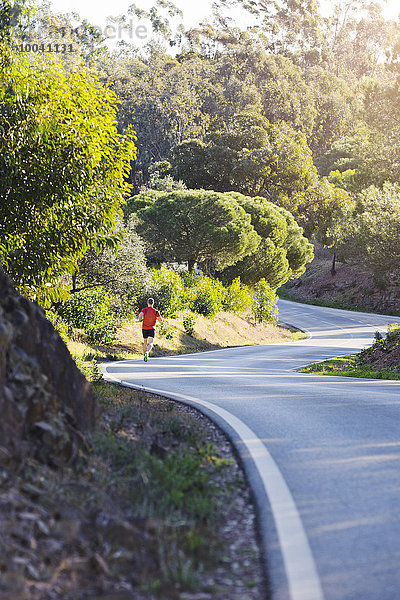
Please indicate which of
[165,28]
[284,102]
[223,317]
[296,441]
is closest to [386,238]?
[223,317]

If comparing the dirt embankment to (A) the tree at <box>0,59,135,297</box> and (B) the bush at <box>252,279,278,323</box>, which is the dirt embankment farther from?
(A) the tree at <box>0,59,135,297</box>

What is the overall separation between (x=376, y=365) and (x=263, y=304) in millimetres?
23816

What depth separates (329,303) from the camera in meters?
58.4

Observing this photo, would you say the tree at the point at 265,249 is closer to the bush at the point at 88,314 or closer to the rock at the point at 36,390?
the bush at the point at 88,314

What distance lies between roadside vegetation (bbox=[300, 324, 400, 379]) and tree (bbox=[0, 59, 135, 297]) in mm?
7605

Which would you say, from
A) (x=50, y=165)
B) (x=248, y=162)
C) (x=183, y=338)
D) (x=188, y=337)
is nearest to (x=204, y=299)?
(x=188, y=337)

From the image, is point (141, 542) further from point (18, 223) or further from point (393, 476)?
point (18, 223)

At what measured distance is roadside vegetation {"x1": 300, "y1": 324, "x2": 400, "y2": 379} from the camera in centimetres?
1521

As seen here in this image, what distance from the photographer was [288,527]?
4.10m

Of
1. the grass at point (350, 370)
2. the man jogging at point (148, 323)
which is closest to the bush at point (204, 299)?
the grass at point (350, 370)

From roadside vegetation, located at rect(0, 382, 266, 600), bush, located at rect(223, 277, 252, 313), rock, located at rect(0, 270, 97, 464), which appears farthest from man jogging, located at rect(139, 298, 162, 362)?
bush, located at rect(223, 277, 252, 313)

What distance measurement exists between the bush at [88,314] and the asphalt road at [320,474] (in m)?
9.60

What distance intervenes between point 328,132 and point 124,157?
85.2 meters

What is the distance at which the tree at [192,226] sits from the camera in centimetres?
3556
